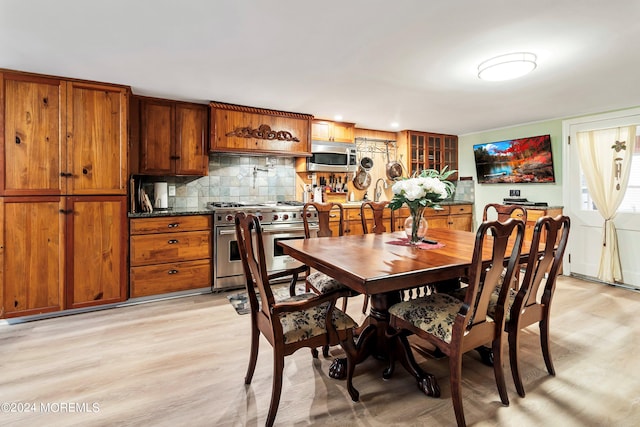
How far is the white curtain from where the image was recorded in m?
3.86

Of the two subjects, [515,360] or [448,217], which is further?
[448,217]

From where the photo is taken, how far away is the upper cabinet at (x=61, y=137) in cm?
273

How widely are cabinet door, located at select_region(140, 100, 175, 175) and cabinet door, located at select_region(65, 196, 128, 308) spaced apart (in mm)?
598

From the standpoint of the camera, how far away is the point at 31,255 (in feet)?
9.24

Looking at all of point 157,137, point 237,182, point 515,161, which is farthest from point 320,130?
point 515,161

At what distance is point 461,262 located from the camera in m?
1.80

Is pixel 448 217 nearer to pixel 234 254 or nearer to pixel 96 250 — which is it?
pixel 234 254

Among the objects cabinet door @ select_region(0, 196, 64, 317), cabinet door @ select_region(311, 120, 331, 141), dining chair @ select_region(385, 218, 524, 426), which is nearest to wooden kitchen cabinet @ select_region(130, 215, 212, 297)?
cabinet door @ select_region(0, 196, 64, 317)

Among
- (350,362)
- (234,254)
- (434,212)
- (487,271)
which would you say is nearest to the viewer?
(487,271)

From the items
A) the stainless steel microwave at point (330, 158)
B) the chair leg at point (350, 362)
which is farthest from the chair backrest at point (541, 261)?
the stainless steel microwave at point (330, 158)

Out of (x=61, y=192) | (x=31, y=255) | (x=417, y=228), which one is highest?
(x=61, y=192)

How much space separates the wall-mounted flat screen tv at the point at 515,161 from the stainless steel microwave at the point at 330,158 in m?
2.21

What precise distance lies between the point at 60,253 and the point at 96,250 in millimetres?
263

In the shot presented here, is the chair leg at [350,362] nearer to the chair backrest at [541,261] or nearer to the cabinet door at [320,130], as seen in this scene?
the chair backrest at [541,261]
